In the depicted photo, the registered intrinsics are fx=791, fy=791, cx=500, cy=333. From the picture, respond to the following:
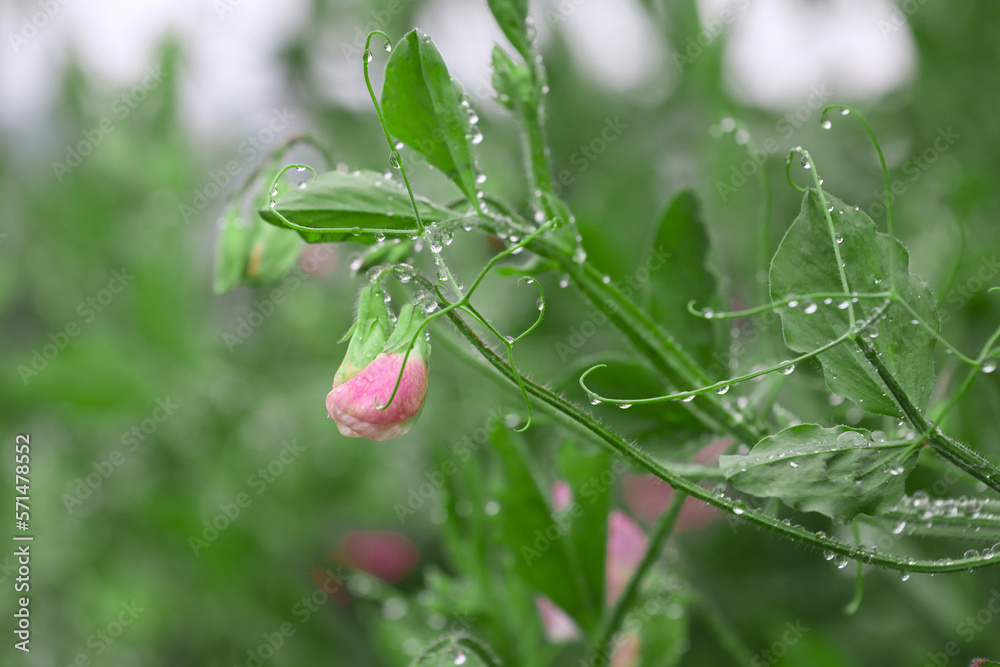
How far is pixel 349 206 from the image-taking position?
419 millimetres

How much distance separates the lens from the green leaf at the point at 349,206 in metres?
0.42

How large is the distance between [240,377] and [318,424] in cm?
19

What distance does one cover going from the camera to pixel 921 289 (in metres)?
0.37

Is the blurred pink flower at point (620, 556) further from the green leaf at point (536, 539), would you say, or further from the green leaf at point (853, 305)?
the green leaf at point (853, 305)

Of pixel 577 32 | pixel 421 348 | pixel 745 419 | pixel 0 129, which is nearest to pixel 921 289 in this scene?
pixel 745 419
